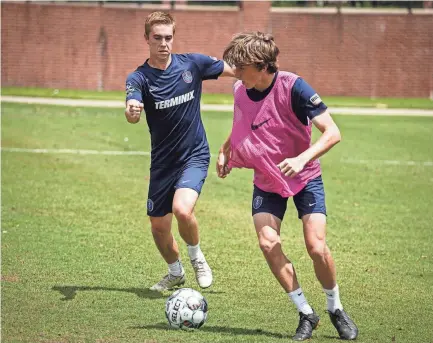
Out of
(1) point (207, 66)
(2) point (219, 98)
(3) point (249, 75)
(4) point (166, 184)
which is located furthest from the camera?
(2) point (219, 98)

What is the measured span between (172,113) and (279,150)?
1833mm

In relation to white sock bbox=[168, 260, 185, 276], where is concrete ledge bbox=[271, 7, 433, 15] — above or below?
below

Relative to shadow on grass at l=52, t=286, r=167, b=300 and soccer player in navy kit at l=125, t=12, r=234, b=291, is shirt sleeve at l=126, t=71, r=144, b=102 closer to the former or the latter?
soccer player in navy kit at l=125, t=12, r=234, b=291

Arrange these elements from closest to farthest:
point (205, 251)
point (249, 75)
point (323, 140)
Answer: point (323, 140), point (249, 75), point (205, 251)

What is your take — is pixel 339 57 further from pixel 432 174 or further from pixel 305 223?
pixel 305 223

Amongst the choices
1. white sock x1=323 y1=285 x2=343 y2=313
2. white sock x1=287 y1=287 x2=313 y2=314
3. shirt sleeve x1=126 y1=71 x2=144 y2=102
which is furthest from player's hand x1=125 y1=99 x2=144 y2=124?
Result: white sock x1=323 y1=285 x2=343 y2=313

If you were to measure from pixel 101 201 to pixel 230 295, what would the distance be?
5455 mm

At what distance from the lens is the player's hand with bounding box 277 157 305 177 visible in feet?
22.8

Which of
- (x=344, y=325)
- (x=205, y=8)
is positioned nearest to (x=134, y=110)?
(x=344, y=325)

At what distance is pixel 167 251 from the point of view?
9.33m

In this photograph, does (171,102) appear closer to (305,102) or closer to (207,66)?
(207,66)

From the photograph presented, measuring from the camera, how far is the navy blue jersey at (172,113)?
9047 mm

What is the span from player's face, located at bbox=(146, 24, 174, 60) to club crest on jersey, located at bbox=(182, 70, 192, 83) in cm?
26

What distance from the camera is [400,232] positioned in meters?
12.5
